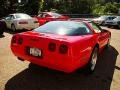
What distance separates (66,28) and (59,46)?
43.6 inches

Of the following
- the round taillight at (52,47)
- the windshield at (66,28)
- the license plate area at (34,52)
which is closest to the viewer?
the round taillight at (52,47)

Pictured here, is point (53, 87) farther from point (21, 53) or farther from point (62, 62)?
point (21, 53)

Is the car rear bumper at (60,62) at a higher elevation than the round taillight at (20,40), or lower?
lower

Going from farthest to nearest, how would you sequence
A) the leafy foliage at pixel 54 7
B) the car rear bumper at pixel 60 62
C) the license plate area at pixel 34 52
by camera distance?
the leafy foliage at pixel 54 7 → the license plate area at pixel 34 52 → the car rear bumper at pixel 60 62

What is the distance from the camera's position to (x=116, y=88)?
5.24 metres

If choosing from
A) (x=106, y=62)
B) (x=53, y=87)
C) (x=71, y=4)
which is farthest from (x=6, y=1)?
(x=53, y=87)

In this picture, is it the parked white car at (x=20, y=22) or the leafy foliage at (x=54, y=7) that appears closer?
the parked white car at (x=20, y=22)

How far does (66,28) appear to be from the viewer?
234 inches

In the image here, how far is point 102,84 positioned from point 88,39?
1.10 meters

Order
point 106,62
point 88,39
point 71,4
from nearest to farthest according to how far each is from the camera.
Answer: point 88,39, point 106,62, point 71,4

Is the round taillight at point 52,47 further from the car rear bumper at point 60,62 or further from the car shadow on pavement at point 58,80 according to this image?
the car shadow on pavement at point 58,80

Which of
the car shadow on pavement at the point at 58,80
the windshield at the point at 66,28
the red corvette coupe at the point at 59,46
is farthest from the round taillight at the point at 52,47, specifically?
the car shadow on pavement at the point at 58,80

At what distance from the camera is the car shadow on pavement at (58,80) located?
16.7 feet

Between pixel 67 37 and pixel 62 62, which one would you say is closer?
pixel 62 62
